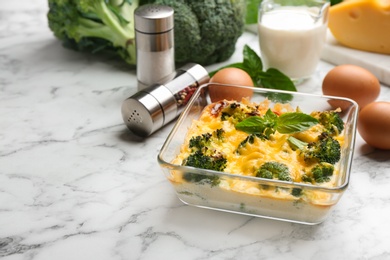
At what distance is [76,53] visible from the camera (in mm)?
2568

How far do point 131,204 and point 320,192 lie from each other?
0.51 meters

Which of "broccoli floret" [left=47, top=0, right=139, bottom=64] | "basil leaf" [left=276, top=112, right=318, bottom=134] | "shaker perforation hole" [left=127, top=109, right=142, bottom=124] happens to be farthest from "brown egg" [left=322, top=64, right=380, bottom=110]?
"broccoli floret" [left=47, top=0, right=139, bottom=64]

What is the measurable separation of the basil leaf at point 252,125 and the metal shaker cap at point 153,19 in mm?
537

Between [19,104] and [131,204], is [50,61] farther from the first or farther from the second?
[131,204]

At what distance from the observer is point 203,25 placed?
2.34 metres

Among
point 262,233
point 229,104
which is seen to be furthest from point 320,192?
point 229,104

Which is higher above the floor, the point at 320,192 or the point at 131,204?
the point at 320,192

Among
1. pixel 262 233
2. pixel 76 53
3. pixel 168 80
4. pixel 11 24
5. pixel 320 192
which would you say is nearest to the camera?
pixel 320 192

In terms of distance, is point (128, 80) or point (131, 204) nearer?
point (131, 204)

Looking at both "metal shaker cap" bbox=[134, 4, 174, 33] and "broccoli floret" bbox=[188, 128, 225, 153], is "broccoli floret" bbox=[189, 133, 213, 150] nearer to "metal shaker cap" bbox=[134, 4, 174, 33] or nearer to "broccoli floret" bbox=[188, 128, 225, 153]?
"broccoli floret" bbox=[188, 128, 225, 153]

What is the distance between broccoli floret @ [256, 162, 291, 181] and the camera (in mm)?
1490

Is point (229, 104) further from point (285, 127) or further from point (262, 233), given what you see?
point (262, 233)

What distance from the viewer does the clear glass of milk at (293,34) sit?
7.25ft

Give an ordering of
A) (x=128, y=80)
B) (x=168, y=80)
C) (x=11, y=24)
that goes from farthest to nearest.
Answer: (x=11, y=24) < (x=128, y=80) < (x=168, y=80)
